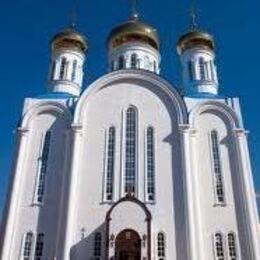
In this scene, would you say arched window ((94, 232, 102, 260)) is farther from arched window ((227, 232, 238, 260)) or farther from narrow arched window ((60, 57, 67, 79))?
narrow arched window ((60, 57, 67, 79))

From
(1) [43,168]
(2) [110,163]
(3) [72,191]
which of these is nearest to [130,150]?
(2) [110,163]

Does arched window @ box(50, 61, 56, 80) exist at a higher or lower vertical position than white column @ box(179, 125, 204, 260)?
higher

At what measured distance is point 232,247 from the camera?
614 inches

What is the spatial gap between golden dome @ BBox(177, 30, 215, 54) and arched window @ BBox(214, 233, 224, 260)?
10470mm

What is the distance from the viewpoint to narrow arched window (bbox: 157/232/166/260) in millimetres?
15164

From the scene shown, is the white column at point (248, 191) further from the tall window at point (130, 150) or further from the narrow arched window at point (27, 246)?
the narrow arched window at point (27, 246)

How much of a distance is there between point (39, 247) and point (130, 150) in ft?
18.0

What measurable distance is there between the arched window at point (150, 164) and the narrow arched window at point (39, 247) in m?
4.54

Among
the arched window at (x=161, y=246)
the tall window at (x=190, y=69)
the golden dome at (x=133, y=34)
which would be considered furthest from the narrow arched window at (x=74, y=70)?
the arched window at (x=161, y=246)

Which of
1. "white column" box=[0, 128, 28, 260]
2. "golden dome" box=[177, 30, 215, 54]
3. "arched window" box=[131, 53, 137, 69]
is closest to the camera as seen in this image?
"white column" box=[0, 128, 28, 260]

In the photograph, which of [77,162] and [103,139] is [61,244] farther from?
[103,139]

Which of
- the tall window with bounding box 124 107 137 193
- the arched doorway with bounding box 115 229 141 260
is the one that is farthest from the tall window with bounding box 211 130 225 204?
the arched doorway with bounding box 115 229 141 260

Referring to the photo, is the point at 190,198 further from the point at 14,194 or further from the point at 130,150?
the point at 14,194

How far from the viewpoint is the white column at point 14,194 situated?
15375 millimetres
